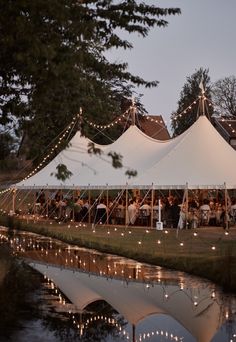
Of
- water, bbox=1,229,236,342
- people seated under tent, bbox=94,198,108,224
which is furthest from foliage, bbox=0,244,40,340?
people seated under tent, bbox=94,198,108,224

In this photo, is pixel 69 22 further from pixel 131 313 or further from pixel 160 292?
pixel 160 292

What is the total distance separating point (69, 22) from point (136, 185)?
58.3 feet

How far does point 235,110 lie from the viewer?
274ft

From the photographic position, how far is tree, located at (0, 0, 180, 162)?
954 cm

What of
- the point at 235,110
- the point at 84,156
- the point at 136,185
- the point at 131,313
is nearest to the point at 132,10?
the point at 131,313

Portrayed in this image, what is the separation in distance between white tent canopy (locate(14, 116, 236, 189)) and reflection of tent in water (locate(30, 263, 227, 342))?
10.2 metres

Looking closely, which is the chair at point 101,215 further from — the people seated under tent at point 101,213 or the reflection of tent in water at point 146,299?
the reflection of tent in water at point 146,299

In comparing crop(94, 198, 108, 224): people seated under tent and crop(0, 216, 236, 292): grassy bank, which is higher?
crop(94, 198, 108, 224): people seated under tent

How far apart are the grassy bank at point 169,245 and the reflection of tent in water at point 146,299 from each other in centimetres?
129

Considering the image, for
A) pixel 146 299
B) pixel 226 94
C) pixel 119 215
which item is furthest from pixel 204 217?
pixel 226 94

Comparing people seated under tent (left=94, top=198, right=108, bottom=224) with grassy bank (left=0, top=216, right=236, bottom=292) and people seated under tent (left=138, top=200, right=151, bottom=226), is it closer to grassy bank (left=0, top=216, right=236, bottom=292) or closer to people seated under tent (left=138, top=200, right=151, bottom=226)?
grassy bank (left=0, top=216, right=236, bottom=292)

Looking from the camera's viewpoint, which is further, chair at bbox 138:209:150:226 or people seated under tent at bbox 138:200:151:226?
chair at bbox 138:209:150:226

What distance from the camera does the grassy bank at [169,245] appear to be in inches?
608

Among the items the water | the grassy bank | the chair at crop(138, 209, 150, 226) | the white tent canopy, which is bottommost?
the water
